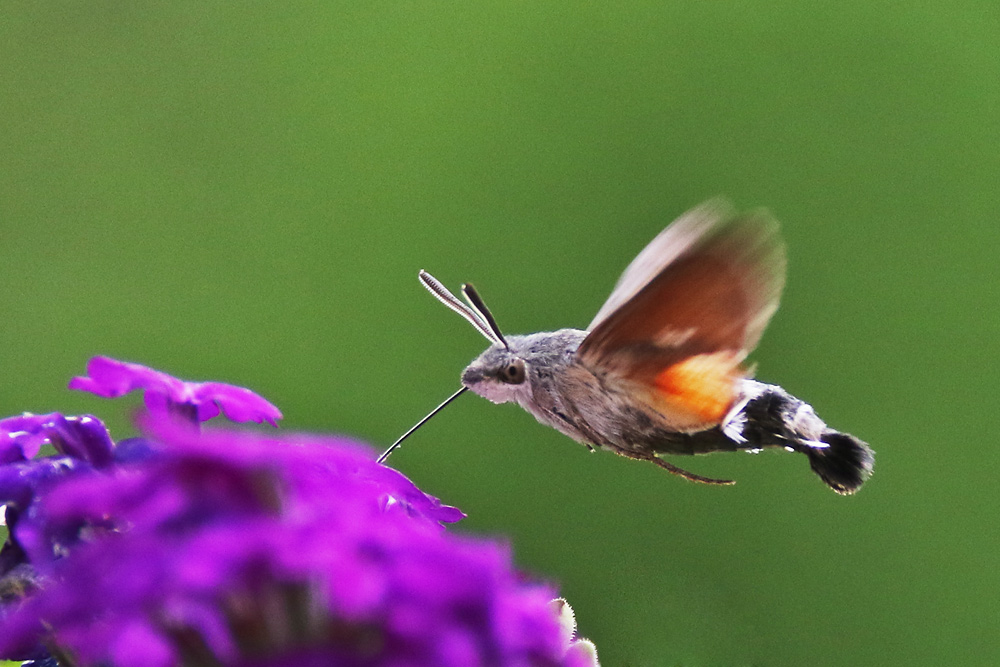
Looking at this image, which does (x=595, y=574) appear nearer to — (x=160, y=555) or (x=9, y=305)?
(x=9, y=305)

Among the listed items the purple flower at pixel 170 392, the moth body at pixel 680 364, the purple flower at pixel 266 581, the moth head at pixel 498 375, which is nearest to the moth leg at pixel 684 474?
the moth body at pixel 680 364

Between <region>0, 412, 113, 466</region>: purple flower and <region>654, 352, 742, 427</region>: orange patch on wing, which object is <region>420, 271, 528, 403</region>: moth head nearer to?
<region>654, 352, 742, 427</region>: orange patch on wing

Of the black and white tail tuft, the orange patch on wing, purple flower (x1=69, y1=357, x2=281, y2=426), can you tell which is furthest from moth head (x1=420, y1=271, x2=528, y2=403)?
purple flower (x1=69, y1=357, x2=281, y2=426)

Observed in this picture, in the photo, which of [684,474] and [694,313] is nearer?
[694,313]

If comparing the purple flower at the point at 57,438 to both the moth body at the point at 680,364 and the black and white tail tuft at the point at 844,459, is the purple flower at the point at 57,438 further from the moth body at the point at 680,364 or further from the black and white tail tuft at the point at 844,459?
the black and white tail tuft at the point at 844,459

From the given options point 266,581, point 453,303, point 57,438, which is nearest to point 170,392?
point 57,438

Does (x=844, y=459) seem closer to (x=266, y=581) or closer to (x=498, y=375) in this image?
(x=498, y=375)

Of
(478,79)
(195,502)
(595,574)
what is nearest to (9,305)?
(478,79)

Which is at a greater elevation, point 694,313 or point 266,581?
point 694,313
